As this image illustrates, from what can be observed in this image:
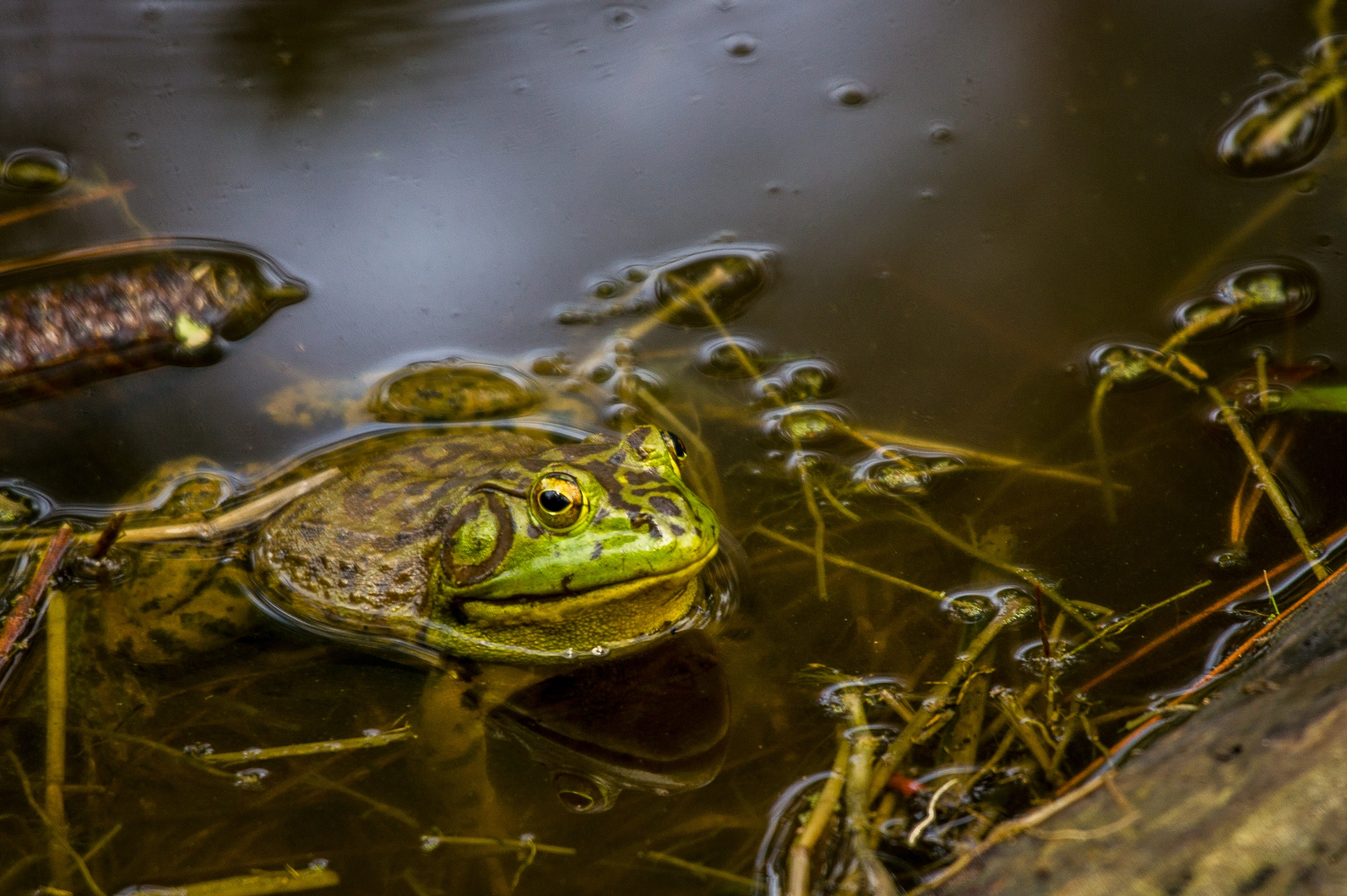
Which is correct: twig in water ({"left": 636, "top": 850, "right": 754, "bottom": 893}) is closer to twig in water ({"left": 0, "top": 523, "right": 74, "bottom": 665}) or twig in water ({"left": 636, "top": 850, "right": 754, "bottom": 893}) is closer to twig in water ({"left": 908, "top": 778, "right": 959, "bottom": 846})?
twig in water ({"left": 908, "top": 778, "right": 959, "bottom": 846})

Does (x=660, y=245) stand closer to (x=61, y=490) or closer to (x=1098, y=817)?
(x=61, y=490)

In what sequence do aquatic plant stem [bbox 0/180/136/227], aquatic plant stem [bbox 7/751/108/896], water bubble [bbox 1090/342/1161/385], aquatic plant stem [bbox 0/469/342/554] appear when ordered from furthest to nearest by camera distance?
aquatic plant stem [bbox 0/180/136/227] → water bubble [bbox 1090/342/1161/385] → aquatic plant stem [bbox 0/469/342/554] → aquatic plant stem [bbox 7/751/108/896]

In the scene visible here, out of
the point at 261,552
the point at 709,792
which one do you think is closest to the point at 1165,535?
the point at 709,792

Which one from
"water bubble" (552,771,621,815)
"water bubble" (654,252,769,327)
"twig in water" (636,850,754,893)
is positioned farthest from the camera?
"water bubble" (654,252,769,327)

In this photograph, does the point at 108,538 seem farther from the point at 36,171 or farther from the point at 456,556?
the point at 36,171

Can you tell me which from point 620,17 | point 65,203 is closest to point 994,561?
point 620,17

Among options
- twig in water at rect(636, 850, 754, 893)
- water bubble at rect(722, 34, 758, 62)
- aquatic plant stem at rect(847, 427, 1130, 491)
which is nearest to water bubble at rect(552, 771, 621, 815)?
twig in water at rect(636, 850, 754, 893)
